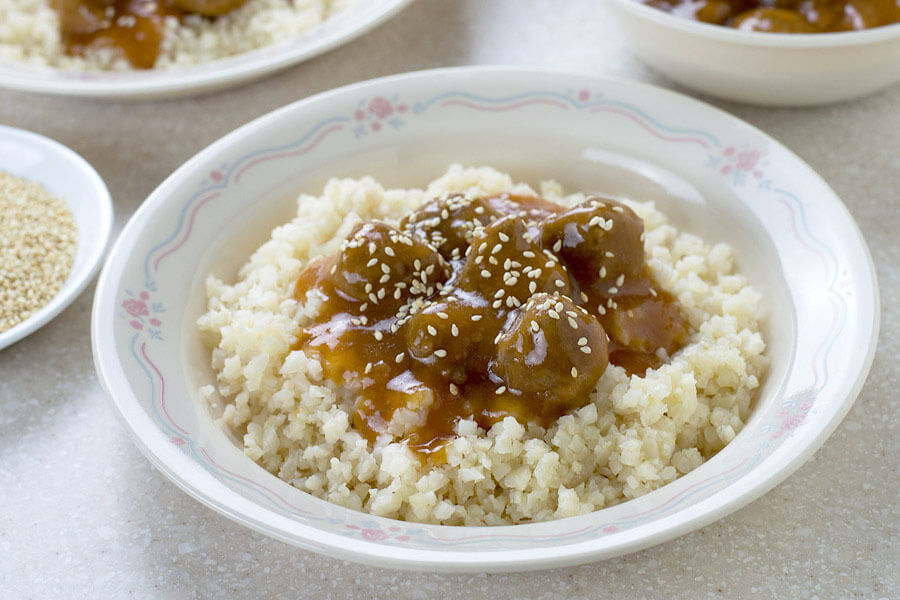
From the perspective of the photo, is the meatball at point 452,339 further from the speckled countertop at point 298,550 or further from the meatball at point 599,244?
the speckled countertop at point 298,550

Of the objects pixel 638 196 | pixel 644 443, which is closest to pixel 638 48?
pixel 638 196

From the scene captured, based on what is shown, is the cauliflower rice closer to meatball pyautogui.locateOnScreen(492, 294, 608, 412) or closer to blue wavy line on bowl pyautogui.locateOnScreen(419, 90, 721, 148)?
blue wavy line on bowl pyautogui.locateOnScreen(419, 90, 721, 148)

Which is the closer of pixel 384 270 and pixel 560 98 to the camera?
pixel 384 270

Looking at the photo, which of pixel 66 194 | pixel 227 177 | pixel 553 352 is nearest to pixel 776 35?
pixel 553 352

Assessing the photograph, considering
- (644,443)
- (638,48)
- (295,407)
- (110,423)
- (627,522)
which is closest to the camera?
(627,522)

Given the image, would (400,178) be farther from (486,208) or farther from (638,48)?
(638,48)

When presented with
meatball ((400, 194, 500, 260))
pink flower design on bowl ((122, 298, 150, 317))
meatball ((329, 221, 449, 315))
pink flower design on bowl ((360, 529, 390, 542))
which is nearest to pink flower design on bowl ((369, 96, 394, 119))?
meatball ((400, 194, 500, 260))

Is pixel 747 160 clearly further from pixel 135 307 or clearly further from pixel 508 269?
pixel 135 307
